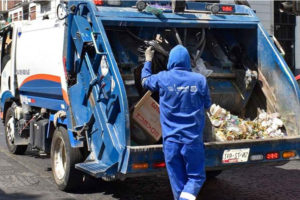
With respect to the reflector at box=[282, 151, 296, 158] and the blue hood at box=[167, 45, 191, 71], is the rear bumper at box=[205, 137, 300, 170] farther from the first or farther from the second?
the blue hood at box=[167, 45, 191, 71]

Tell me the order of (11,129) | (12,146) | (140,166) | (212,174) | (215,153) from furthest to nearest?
1. (12,146)
2. (11,129)
3. (212,174)
4. (215,153)
5. (140,166)

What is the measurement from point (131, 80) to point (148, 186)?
163 cm

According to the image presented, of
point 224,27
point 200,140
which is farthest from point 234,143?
point 224,27

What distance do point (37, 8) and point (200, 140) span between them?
86.1ft

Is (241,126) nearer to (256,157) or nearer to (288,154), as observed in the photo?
(256,157)

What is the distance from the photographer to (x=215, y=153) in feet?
17.4

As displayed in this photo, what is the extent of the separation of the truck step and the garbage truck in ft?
0.04

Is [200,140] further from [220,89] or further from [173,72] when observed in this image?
[220,89]

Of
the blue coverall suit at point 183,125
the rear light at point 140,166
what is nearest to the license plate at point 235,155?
the blue coverall suit at point 183,125

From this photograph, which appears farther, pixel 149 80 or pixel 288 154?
pixel 288 154

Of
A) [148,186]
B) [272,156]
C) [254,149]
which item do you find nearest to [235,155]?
[254,149]

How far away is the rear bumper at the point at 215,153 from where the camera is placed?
499 cm

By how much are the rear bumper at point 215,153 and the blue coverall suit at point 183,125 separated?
0.33 m

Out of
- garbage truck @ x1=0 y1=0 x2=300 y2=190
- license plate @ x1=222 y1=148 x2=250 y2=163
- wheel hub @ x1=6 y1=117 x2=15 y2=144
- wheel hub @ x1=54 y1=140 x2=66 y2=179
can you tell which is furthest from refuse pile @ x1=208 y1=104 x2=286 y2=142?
wheel hub @ x1=6 y1=117 x2=15 y2=144
